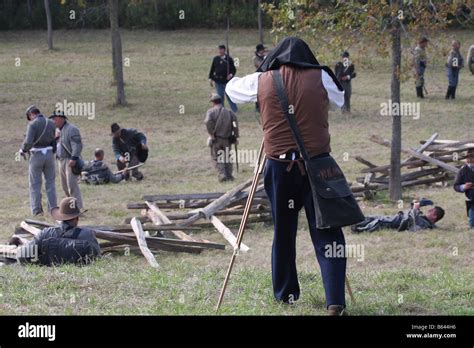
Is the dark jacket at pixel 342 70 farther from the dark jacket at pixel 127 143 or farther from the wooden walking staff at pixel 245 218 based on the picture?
the wooden walking staff at pixel 245 218

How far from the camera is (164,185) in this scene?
20234 mm

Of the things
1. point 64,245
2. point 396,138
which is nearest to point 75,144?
point 64,245

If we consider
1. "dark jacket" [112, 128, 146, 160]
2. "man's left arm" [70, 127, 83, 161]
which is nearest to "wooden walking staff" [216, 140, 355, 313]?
"man's left arm" [70, 127, 83, 161]

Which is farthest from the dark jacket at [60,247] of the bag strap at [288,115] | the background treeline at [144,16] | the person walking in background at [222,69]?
the background treeline at [144,16]

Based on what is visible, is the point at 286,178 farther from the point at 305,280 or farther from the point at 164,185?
the point at 164,185

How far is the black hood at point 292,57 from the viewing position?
7.22 metres

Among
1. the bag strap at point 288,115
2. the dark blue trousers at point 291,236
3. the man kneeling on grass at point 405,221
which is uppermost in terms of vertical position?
the bag strap at point 288,115

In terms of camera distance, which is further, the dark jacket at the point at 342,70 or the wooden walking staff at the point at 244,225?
the dark jacket at the point at 342,70

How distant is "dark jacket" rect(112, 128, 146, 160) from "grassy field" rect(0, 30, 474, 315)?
0.77 metres

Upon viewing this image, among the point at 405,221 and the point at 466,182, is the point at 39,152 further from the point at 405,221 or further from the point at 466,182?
the point at 466,182

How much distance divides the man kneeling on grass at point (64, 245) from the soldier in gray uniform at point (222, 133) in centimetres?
925

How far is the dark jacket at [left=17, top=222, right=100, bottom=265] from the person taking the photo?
10.7 m

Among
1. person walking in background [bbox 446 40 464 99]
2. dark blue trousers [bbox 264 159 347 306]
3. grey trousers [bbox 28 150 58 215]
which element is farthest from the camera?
person walking in background [bbox 446 40 464 99]

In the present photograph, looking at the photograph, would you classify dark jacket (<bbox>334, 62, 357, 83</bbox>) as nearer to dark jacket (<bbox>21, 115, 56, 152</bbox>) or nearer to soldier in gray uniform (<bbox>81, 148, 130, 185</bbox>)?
soldier in gray uniform (<bbox>81, 148, 130, 185</bbox>)
